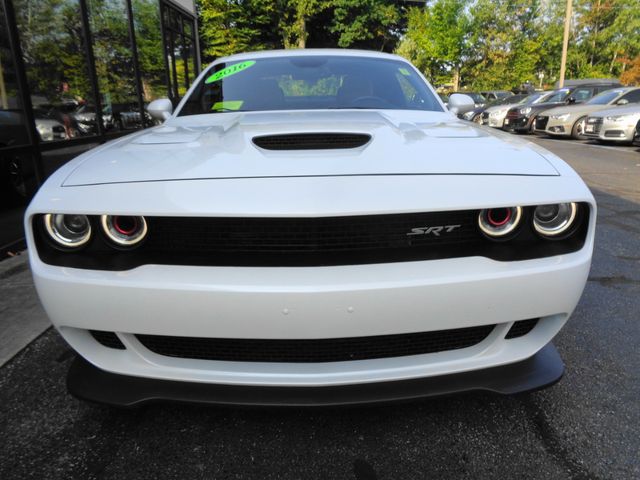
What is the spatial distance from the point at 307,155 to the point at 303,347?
1.94 feet

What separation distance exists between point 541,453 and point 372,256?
880mm

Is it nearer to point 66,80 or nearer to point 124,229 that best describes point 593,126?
point 66,80

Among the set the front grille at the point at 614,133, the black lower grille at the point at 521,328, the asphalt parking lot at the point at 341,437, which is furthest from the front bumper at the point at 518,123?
the black lower grille at the point at 521,328

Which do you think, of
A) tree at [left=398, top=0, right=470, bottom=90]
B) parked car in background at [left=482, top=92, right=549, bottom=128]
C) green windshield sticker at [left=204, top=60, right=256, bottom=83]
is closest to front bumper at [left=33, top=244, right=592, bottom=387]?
green windshield sticker at [left=204, top=60, right=256, bottom=83]

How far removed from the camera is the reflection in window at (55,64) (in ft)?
14.2

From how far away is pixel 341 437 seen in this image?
A: 1552 millimetres

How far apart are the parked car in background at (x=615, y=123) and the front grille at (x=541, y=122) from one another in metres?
2.24

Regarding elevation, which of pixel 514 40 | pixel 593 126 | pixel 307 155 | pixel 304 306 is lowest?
pixel 593 126

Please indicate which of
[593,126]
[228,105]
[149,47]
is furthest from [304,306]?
[593,126]

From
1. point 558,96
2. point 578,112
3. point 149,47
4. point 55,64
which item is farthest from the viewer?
point 558,96

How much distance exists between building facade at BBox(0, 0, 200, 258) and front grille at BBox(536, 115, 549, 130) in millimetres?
9927

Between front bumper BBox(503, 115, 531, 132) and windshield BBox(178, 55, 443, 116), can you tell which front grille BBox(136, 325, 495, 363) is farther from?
front bumper BBox(503, 115, 531, 132)

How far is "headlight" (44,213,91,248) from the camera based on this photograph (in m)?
1.35

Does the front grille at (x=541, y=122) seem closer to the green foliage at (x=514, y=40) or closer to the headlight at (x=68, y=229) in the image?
the headlight at (x=68, y=229)
